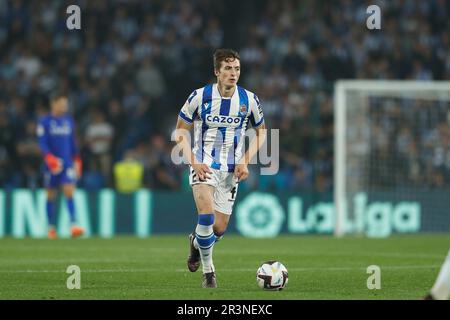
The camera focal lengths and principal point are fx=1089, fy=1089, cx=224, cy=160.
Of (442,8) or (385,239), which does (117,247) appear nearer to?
(385,239)

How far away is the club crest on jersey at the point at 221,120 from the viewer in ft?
33.4

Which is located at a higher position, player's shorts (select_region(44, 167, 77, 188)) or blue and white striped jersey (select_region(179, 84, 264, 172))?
blue and white striped jersey (select_region(179, 84, 264, 172))

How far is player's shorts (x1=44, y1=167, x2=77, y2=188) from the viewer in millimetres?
18516

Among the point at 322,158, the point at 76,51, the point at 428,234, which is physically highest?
the point at 76,51

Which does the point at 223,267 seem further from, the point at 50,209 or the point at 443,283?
A: the point at 50,209

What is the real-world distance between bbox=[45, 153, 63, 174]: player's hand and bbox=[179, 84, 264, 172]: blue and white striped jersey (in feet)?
28.3

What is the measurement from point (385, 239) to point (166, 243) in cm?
395

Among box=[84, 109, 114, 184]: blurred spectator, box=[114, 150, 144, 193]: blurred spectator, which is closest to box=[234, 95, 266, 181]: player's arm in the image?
box=[114, 150, 144, 193]: blurred spectator

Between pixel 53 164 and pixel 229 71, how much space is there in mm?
8999

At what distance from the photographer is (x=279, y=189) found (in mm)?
21109

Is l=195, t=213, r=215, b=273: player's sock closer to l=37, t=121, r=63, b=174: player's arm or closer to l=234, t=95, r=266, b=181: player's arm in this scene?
l=234, t=95, r=266, b=181: player's arm

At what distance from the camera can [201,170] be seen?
9.88 m
